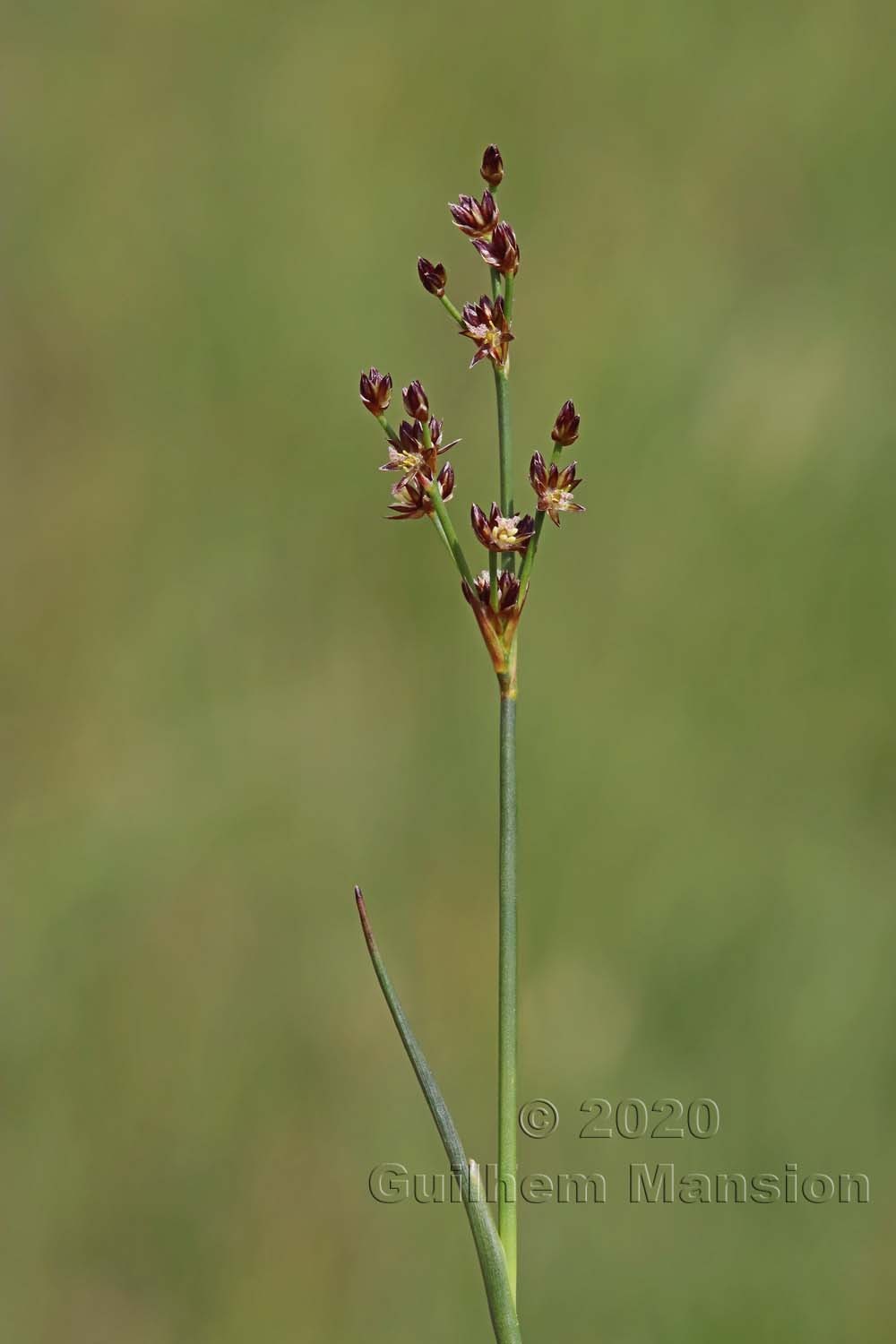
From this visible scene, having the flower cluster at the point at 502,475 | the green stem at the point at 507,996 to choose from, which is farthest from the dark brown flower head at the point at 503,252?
the green stem at the point at 507,996

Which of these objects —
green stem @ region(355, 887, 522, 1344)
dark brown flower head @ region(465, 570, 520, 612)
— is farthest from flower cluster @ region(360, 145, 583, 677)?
green stem @ region(355, 887, 522, 1344)

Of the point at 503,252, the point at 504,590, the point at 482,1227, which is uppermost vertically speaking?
the point at 503,252

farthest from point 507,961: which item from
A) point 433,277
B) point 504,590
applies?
point 433,277

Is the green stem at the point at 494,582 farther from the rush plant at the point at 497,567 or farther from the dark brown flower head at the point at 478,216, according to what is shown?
the dark brown flower head at the point at 478,216

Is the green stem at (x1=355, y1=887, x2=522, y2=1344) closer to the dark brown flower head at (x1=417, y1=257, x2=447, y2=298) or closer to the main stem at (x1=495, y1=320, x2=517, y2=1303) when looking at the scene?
the main stem at (x1=495, y1=320, x2=517, y2=1303)

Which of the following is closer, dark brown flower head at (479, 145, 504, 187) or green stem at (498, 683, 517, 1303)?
green stem at (498, 683, 517, 1303)

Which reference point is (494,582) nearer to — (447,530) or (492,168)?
(447,530)
